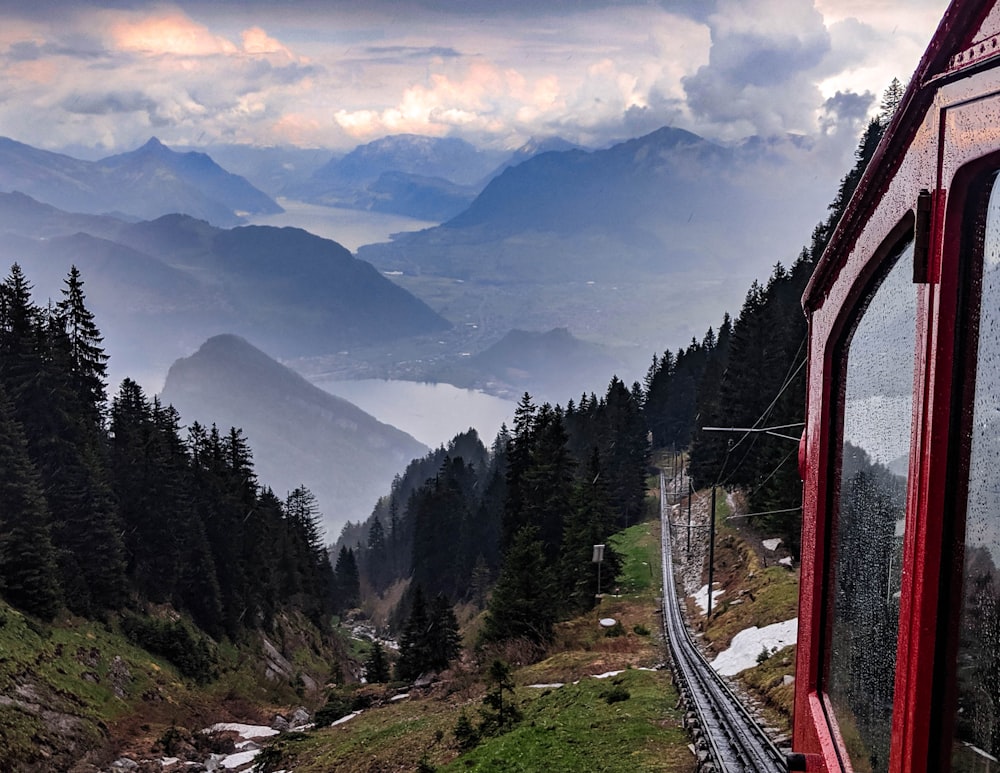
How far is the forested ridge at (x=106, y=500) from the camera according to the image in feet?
119

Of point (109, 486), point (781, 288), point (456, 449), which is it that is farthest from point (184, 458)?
point (456, 449)

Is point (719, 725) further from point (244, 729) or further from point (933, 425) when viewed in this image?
point (244, 729)

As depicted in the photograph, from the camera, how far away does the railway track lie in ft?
43.1

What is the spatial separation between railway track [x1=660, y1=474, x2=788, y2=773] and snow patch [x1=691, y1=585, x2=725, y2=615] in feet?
29.6

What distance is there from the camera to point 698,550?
45688 mm

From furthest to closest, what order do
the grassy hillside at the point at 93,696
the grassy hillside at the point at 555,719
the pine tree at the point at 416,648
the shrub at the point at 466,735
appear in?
1. the pine tree at the point at 416,648
2. the grassy hillside at the point at 93,696
3. the shrub at the point at 466,735
4. the grassy hillside at the point at 555,719

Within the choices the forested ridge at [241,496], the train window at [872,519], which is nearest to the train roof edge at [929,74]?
the train window at [872,519]

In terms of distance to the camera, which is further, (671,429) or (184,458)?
(671,429)

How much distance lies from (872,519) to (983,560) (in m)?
1.26

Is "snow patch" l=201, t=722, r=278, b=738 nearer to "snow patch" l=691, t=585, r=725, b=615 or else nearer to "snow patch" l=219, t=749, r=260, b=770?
"snow patch" l=219, t=749, r=260, b=770

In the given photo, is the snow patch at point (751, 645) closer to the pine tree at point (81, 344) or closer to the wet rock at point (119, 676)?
the wet rock at point (119, 676)

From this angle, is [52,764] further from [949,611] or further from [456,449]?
[456,449]

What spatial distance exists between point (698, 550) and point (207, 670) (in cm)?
2603

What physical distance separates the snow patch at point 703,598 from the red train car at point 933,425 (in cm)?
3108
